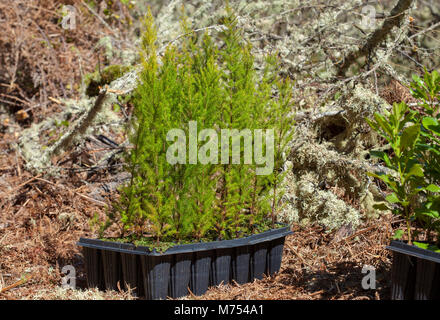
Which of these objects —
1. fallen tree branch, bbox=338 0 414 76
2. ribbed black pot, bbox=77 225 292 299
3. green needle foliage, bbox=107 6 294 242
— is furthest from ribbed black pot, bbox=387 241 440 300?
fallen tree branch, bbox=338 0 414 76

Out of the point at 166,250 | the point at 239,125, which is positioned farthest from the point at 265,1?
the point at 166,250

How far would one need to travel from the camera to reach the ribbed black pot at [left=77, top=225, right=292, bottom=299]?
2.69 meters

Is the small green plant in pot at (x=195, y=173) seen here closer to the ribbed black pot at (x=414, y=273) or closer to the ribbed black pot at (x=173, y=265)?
the ribbed black pot at (x=173, y=265)

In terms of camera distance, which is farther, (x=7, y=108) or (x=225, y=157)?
(x=7, y=108)

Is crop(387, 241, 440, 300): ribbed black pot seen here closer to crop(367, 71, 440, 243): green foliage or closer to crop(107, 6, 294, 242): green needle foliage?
crop(367, 71, 440, 243): green foliage

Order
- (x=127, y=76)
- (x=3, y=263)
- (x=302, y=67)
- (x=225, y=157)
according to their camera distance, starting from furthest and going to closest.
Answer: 1. (x=302, y=67)
2. (x=127, y=76)
3. (x=3, y=263)
4. (x=225, y=157)

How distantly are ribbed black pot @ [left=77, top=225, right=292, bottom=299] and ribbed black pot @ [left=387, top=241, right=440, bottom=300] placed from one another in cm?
86

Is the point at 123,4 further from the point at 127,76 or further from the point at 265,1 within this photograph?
the point at 127,76

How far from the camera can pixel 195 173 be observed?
2812 mm

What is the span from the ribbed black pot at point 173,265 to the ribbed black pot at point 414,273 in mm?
859

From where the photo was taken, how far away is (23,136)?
4.80 meters

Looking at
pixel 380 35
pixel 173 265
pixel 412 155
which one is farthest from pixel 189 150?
pixel 380 35

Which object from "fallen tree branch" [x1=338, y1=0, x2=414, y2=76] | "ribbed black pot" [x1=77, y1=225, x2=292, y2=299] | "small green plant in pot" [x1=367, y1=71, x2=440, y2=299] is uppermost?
"fallen tree branch" [x1=338, y1=0, x2=414, y2=76]

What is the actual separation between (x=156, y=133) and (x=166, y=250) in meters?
0.67
